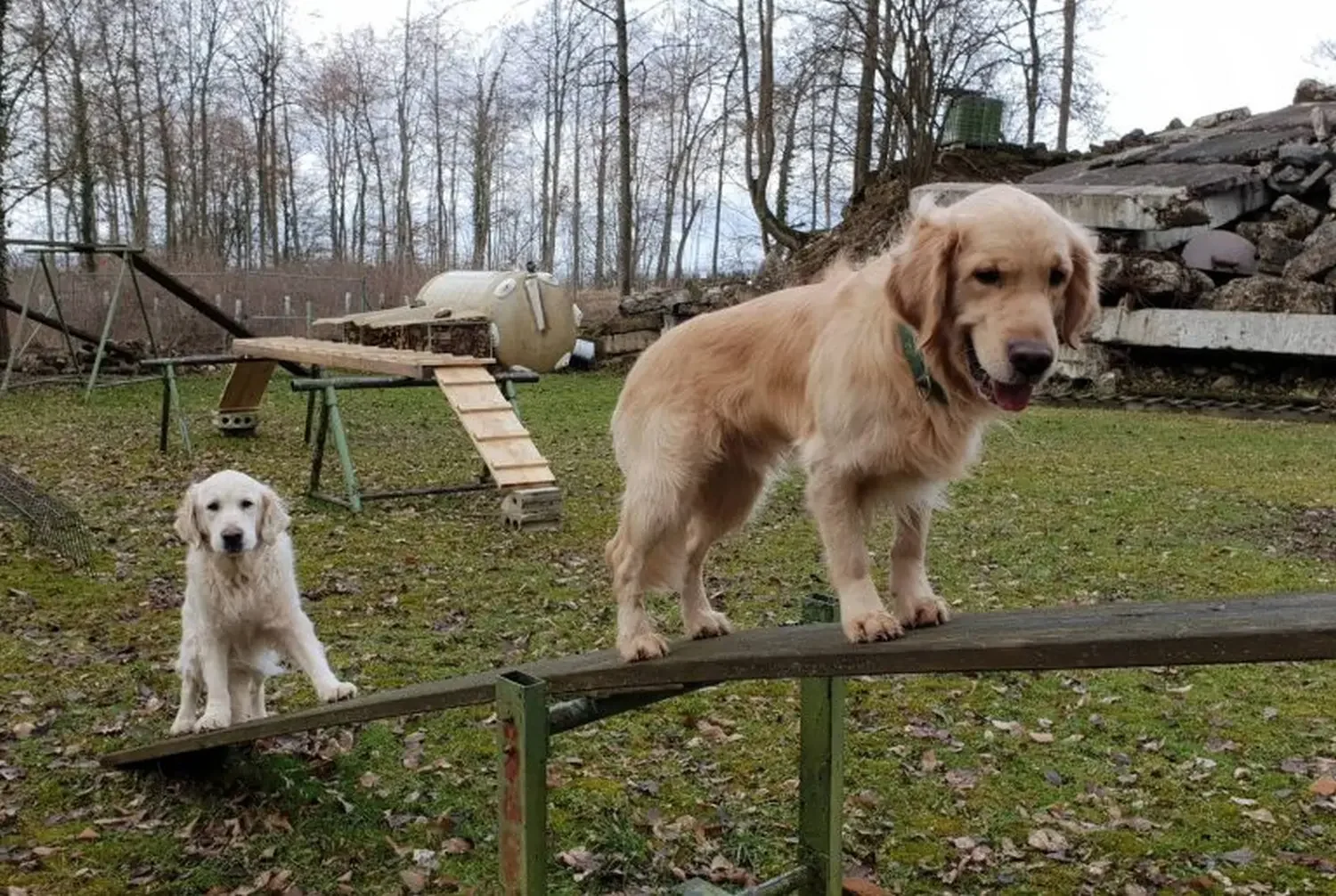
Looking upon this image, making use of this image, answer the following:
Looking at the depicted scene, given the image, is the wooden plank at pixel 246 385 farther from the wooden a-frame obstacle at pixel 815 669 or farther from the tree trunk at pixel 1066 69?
the tree trunk at pixel 1066 69

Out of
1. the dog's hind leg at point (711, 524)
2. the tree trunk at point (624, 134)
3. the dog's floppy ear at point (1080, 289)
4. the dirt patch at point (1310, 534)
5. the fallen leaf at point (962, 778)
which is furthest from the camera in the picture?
the tree trunk at point (624, 134)

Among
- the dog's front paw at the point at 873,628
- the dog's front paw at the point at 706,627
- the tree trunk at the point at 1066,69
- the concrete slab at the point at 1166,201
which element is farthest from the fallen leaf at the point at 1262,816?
the tree trunk at the point at 1066,69

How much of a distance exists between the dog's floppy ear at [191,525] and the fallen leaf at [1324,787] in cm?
474

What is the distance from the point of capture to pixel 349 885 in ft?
12.6

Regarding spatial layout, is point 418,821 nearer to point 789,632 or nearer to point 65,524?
point 789,632

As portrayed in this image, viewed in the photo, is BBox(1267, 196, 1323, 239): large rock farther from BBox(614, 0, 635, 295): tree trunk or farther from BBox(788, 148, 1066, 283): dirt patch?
BBox(614, 0, 635, 295): tree trunk

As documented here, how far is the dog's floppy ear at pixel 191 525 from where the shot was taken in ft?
16.0

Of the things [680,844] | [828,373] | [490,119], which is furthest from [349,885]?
[490,119]

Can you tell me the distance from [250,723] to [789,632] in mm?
1972

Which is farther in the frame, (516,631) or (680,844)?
(516,631)

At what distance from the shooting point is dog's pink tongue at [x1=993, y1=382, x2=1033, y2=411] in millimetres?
2398

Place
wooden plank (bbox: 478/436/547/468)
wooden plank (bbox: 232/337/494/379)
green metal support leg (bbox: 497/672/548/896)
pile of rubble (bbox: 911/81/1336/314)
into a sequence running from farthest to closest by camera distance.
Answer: pile of rubble (bbox: 911/81/1336/314), wooden plank (bbox: 232/337/494/379), wooden plank (bbox: 478/436/547/468), green metal support leg (bbox: 497/672/548/896)

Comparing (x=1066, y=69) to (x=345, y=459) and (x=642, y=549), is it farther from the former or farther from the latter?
(x=642, y=549)

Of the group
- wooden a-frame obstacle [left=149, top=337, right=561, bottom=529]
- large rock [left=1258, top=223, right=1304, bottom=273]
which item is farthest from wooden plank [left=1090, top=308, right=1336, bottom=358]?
wooden a-frame obstacle [left=149, top=337, right=561, bottom=529]
